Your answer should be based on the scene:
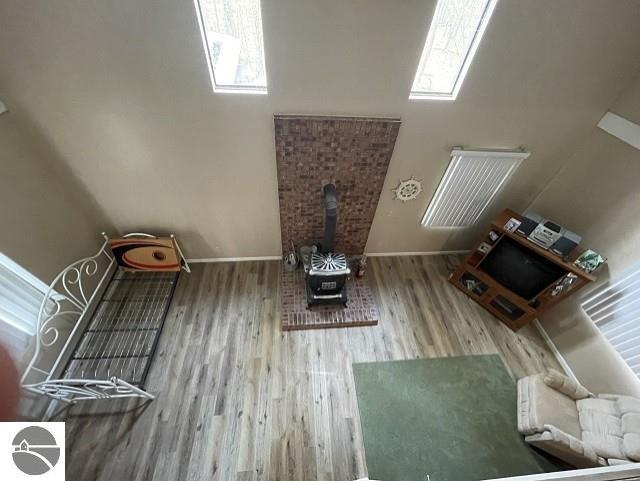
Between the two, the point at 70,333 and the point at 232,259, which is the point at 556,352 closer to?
the point at 232,259

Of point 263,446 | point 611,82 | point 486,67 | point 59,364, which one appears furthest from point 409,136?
point 59,364

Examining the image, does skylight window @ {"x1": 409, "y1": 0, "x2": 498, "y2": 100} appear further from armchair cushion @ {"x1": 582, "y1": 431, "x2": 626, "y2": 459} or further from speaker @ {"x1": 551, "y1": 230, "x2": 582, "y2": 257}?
armchair cushion @ {"x1": 582, "y1": 431, "x2": 626, "y2": 459}

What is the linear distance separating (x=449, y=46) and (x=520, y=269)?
185 cm

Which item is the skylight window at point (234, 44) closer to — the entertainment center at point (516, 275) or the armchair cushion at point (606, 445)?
the entertainment center at point (516, 275)

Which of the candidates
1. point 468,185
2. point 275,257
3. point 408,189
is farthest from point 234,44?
point 468,185

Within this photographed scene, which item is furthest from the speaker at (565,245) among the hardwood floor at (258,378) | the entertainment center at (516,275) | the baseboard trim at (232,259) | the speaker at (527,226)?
the baseboard trim at (232,259)

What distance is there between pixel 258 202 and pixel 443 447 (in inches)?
92.5

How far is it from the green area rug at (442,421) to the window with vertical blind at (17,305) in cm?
226

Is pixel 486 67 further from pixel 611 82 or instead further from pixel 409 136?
pixel 611 82

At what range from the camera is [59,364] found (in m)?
1.96

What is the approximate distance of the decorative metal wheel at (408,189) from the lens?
237 centimetres

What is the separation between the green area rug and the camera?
180 centimetres

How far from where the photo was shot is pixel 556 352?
2.40m

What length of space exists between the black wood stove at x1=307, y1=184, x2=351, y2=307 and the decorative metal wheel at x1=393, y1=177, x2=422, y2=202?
0.63 metres
